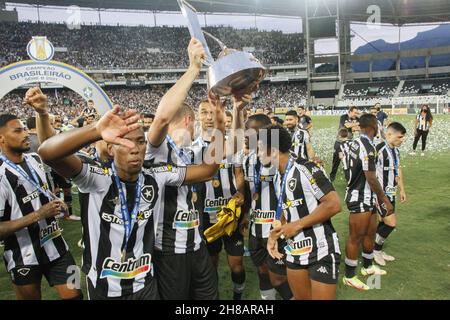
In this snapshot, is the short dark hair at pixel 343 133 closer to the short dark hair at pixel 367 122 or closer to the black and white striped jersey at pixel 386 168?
the black and white striped jersey at pixel 386 168

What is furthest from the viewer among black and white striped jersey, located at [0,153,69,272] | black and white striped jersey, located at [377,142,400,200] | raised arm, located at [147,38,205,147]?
black and white striped jersey, located at [377,142,400,200]

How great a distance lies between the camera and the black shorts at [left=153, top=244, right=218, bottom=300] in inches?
120

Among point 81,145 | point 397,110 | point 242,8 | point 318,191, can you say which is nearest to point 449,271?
point 318,191

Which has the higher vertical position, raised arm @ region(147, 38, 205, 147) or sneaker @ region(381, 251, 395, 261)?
raised arm @ region(147, 38, 205, 147)

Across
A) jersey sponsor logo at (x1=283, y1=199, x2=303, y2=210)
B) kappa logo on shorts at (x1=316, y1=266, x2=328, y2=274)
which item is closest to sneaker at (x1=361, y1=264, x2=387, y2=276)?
kappa logo on shorts at (x1=316, y1=266, x2=328, y2=274)

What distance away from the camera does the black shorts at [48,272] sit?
11.1ft

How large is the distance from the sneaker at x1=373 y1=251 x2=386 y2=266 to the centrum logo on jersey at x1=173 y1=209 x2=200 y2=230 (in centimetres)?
342

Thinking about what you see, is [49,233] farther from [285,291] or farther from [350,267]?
[350,267]

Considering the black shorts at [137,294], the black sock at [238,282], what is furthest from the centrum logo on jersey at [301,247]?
the black shorts at [137,294]

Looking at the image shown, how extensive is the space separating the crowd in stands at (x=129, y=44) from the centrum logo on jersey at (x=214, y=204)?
140 ft

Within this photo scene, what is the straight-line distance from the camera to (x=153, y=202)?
265 centimetres

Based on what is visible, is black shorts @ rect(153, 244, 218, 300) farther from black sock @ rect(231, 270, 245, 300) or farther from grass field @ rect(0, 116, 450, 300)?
grass field @ rect(0, 116, 450, 300)

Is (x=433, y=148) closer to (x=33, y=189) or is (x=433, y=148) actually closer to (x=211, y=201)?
(x=211, y=201)

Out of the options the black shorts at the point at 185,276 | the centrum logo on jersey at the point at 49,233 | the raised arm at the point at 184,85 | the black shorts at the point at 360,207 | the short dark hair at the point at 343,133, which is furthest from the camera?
the short dark hair at the point at 343,133
